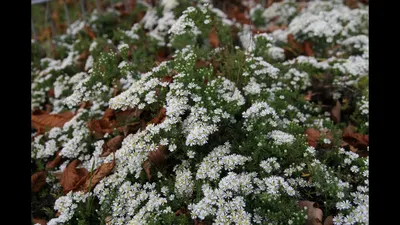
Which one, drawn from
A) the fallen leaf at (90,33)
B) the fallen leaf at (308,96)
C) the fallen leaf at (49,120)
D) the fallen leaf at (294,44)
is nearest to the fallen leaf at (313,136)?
the fallen leaf at (308,96)

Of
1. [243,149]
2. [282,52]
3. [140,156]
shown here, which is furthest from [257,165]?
[282,52]

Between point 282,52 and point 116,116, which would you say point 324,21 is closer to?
point 282,52

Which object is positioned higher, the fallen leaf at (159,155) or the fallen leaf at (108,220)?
the fallen leaf at (159,155)

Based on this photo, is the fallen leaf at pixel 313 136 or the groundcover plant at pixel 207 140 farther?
the fallen leaf at pixel 313 136

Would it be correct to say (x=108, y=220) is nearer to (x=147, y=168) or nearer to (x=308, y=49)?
(x=147, y=168)

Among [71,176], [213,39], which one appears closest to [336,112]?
[213,39]

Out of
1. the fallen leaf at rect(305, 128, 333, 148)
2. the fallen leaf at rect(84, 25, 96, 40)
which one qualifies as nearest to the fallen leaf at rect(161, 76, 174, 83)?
the fallen leaf at rect(305, 128, 333, 148)

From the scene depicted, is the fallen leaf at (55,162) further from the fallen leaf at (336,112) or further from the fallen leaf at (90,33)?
the fallen leaf at (336,112)
